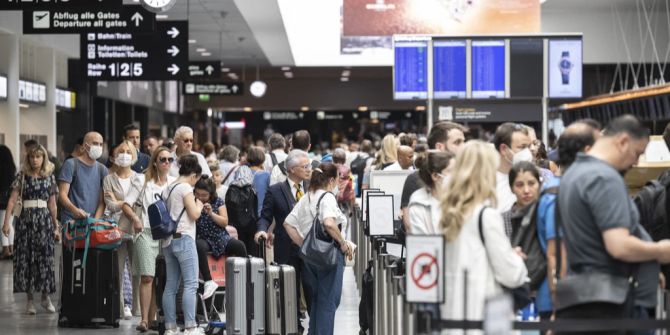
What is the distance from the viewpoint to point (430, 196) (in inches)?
261

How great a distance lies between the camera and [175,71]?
16859mm

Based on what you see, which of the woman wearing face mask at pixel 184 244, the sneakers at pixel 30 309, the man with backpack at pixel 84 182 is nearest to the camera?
the woman wearing face mask at pixel 184 244

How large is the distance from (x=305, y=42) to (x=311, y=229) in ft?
71.4

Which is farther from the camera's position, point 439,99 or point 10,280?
point 10,280

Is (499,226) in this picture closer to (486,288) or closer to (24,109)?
(486,288)

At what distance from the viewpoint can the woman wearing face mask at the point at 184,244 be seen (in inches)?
393

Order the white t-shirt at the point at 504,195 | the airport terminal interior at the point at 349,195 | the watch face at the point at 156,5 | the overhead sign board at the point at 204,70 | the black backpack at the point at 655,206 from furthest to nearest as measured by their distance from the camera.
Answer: the overhead sign board at the point at 204,70 → the watch face at the point at 156,5 → the white t-shirt at the point at 504,195 → the black backpack at the point at 655,206 → the airport terminal interior at the point at 349,195

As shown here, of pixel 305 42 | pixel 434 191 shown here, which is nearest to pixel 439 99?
pixel 434 191

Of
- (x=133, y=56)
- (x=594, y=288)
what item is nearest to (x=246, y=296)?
(x=594, y=288)

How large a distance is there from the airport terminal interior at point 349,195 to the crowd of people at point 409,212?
13 millimetres

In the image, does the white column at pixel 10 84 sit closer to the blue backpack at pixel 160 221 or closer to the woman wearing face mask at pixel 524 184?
the blue backpack at pixel 160 221

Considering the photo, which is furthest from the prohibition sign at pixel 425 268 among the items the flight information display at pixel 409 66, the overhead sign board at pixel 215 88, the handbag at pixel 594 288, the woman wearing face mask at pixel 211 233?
the overhead sign board at pixel 215 88

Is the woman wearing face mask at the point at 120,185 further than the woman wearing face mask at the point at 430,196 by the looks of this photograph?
Yes

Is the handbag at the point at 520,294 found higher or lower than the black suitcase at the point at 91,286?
higher
